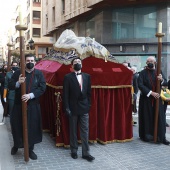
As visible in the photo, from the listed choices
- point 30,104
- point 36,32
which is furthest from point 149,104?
point 36,32

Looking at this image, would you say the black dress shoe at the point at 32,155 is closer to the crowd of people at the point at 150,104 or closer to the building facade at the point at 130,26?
the crowd of people at the point at 150,104

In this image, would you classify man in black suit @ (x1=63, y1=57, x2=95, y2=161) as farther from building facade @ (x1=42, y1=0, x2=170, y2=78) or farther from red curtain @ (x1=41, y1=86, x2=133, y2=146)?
building facade @ (x1=42, y1=0, x2=170, y2=78)

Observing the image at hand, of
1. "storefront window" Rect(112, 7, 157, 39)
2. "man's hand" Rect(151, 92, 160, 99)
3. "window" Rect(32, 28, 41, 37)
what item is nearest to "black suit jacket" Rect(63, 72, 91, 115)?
"man's hand" Rect(151, 92, 160, 99)

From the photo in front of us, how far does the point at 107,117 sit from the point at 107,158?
111 cm

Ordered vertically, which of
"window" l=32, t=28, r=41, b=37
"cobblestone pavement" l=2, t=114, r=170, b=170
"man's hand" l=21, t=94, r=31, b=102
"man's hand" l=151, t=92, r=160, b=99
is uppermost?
"window" l=32, t=28, r=41, b=37

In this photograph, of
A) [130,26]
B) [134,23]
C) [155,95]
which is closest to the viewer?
[155,95]

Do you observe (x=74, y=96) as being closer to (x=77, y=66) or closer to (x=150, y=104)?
(x=77, y=66)

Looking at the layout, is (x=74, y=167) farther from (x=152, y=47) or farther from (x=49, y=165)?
(x=152, y=47)

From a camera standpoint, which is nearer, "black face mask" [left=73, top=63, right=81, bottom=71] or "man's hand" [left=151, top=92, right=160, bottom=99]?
"black face mask" [left=73, top=63, right=81, bottom=71]

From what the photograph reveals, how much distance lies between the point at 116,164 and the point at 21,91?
2.10 m

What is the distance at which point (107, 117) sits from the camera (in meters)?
6.16

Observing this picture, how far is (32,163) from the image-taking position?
16.3 ft

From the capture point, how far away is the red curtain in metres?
6.03

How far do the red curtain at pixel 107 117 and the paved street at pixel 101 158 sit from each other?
0.19 m
